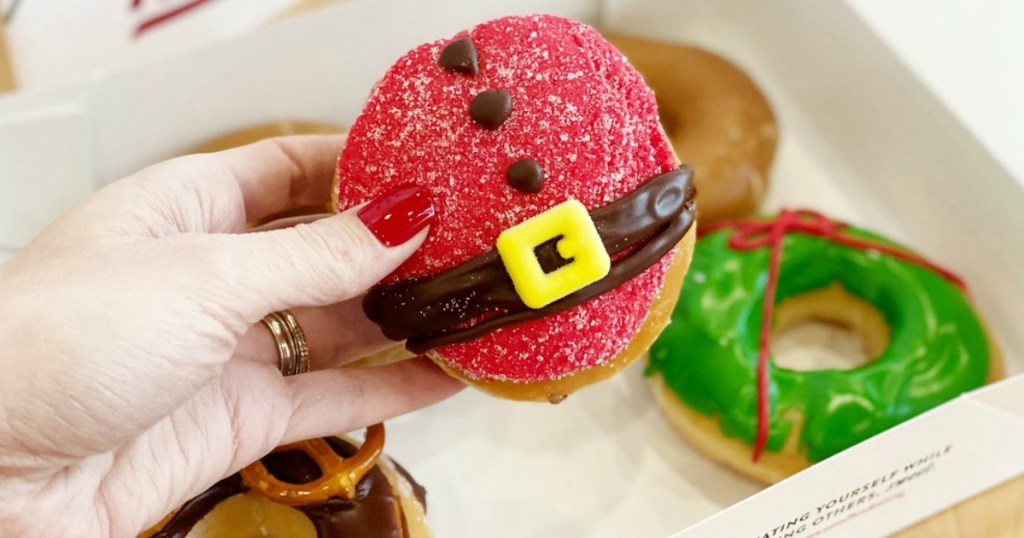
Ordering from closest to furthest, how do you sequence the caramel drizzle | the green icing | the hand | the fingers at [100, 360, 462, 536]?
the hand < the fingers at [100, 360, 462, 536] < the caramel drizzle < the green icing

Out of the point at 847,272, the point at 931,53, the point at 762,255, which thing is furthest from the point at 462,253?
the point at 931,53

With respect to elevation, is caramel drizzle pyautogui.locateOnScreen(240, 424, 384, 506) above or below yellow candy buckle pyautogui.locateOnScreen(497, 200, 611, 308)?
below

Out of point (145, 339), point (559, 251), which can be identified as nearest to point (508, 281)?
point (559, 251)

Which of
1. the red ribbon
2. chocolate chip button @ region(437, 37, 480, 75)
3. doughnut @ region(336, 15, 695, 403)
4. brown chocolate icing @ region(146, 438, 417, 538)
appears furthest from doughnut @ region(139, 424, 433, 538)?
the red ribbon

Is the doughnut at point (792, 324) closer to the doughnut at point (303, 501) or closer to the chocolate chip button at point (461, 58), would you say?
the doughnut at point (303, 501)

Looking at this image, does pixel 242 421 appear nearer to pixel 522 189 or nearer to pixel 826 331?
pixel 522 189

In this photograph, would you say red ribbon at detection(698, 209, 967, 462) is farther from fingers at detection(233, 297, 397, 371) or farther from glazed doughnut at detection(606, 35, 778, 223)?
fingers at detection(233, 297, 397, 371)

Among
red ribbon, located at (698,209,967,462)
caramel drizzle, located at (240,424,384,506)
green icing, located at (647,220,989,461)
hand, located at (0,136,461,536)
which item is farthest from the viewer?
red ribbon, located at (698,209,967,462)
